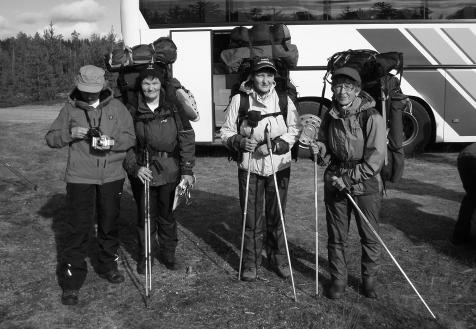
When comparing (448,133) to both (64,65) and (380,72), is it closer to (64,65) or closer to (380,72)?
(380,72)

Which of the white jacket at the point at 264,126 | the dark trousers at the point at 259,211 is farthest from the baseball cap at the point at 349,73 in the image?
the dark trousers at the point at 259,211

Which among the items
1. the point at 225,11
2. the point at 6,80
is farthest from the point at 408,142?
the point at 6,80

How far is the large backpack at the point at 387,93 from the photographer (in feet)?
14.4

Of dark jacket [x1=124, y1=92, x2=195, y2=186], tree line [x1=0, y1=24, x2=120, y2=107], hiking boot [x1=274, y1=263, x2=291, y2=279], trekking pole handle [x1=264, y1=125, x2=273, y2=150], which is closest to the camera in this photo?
trekking pole handle [x1=264, y1=125, x2=273, y2=150]

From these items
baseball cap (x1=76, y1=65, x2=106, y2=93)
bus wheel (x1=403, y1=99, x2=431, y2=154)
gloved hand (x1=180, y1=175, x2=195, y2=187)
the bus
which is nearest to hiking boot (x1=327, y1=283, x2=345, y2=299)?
gloved hand (x1=180, y1=175, x2=195, y2=187)

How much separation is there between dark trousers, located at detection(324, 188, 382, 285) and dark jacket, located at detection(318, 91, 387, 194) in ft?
0.45

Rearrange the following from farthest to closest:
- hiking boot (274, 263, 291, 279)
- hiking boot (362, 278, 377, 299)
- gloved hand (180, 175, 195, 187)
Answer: hiking boot (274, 263, 291, 279) → gloved hand (180, 175, 195, 187) → hiking boot (362, 278, 377, 299)

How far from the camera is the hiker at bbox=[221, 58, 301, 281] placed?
4.44 m

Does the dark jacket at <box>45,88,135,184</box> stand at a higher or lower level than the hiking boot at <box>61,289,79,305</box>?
higher

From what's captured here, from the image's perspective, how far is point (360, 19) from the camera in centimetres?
1012

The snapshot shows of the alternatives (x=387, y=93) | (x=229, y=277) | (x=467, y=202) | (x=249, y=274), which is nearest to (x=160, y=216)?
(x=229, y=277)

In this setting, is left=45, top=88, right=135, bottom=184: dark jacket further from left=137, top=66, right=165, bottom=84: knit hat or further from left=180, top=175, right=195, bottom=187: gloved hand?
left=180, top=175, right=195, bottom=187: gloved hand

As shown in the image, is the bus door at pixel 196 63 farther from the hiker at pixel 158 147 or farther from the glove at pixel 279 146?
the glove at pixel 279 146

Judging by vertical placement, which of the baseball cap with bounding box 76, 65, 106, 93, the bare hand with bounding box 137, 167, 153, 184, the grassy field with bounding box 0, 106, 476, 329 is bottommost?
the grassy field with bounding box 0, 106, 476, 329
